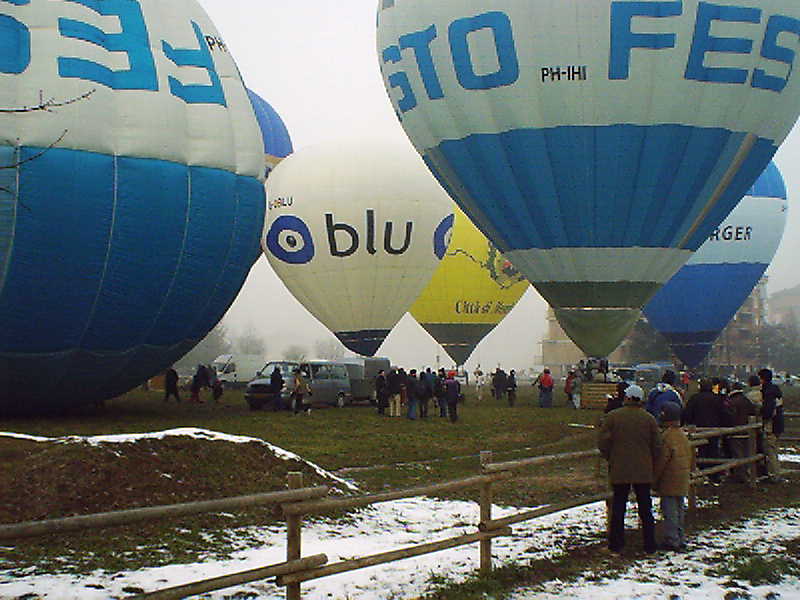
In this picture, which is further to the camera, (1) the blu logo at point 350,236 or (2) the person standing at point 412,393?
(1) the blu logo at point 350,236

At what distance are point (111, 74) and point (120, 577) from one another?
12339 millimetres

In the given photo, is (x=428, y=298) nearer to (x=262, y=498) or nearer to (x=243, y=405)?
(x=243, y=405)

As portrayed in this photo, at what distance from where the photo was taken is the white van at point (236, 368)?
163 feet

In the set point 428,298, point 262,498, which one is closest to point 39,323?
point 262,498

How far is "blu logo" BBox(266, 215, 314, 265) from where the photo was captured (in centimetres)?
3609

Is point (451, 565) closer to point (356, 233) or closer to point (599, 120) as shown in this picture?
point (599, 120)

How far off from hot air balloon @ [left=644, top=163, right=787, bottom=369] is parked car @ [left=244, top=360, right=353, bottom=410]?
1517 cm

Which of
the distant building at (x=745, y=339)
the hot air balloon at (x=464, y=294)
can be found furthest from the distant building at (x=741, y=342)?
the hot air balloon at (x=464, y=294)

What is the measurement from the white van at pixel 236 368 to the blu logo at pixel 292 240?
12793 millimetres

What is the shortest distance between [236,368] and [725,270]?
911 inches

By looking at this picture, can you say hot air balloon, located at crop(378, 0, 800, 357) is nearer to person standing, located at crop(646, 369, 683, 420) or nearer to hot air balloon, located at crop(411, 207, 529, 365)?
person standing, located at crop(646, 369, 683, 420)

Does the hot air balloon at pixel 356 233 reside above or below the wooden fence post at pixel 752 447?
above

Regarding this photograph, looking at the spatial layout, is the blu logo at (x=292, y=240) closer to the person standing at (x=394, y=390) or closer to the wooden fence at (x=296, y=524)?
the person standing at (x=394, y=390)

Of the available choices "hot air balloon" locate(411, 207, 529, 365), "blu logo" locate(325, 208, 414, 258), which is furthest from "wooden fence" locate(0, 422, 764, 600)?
"hot air balloon" locate(411, 207, 529, 365)
